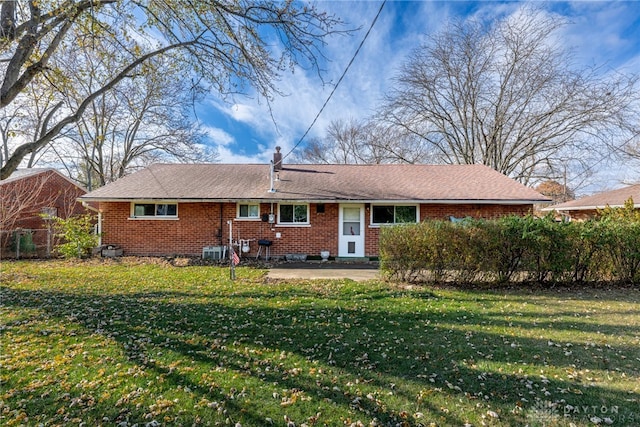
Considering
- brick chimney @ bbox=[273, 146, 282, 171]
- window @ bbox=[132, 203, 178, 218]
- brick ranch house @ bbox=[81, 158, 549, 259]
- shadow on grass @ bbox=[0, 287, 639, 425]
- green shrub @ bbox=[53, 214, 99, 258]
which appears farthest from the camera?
brick chimney @ bbox=[273, 146, 282, 171]

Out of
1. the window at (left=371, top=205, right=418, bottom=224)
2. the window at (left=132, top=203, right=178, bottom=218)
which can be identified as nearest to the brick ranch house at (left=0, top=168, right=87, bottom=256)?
the window at (left=132, top=203, right=178, bottom=218)

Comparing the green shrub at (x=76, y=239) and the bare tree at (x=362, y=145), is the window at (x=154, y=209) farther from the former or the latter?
the bare tree at (x=362, y=145)

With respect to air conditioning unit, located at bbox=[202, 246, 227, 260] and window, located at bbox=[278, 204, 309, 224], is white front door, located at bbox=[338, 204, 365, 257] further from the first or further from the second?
air conditioning unit, located at bbox=[202, 246, 227, 260]

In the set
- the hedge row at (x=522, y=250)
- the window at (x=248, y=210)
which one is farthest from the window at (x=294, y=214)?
the hedge row at (x=522, y=250)

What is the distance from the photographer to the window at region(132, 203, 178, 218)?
42.5ft

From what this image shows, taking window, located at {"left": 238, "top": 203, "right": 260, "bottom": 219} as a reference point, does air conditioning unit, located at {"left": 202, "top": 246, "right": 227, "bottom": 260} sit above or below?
below

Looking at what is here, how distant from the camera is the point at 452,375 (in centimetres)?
342

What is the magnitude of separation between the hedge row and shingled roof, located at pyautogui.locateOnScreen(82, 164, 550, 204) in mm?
4039

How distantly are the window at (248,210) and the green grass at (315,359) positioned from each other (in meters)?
6.17

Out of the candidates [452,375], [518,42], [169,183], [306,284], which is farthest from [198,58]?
[518,42]

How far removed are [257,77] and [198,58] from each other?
146cm

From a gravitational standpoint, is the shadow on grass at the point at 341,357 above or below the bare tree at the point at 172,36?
below

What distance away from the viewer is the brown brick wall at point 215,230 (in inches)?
501

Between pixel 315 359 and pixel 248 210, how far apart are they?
32.0 ft
